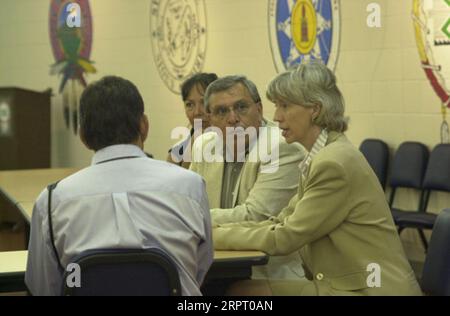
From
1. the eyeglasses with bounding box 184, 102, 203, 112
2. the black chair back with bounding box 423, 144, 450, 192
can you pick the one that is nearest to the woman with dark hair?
the eyeglasses with bounding box 184, 102, 203, 112

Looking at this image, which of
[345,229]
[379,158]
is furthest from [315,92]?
[379,158]

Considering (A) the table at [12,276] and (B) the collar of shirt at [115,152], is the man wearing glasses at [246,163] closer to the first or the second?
(A) the table at [12,276]

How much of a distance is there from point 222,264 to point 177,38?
5374 mm

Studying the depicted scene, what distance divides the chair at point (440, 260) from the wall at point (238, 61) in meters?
2.89

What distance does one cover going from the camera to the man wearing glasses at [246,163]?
10.8 ft

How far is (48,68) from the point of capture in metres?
9.51

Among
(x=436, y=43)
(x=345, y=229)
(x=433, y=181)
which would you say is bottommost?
(x=433, y=181)

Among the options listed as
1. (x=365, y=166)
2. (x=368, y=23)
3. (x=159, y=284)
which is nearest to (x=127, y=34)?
(x=368, y=23)

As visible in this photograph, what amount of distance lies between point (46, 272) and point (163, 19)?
6063 mm

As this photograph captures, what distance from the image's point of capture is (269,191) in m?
3.31

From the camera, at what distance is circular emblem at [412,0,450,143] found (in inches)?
217

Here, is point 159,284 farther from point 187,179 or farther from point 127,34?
point 127,34

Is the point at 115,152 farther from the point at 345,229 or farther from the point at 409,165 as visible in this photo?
the point at 409,165

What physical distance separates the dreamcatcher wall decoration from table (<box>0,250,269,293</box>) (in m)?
6.20
